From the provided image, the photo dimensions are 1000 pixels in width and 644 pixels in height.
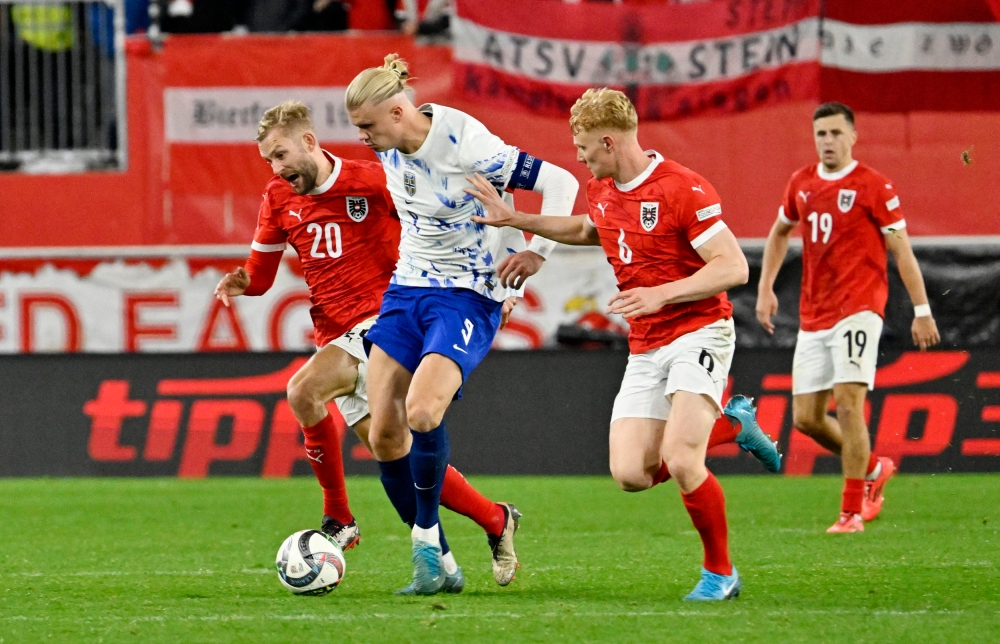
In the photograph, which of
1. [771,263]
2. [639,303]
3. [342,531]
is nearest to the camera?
[639,303]

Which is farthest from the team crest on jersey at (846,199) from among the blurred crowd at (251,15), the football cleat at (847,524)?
the blurred crowd at (251,15)

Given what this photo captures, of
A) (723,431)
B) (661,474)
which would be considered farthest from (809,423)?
(661,474)

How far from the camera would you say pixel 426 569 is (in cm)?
539

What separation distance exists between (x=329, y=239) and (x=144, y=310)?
529 cm

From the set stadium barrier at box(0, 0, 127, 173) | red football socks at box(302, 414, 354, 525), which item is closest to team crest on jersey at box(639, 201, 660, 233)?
red football socks at box(302, 414, 354, 525)

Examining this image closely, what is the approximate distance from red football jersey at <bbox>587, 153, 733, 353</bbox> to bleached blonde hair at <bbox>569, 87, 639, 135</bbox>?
9.9 inches

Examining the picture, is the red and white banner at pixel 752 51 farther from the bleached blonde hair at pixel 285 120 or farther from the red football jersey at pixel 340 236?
the bleached blonde hair at pixel 285 120

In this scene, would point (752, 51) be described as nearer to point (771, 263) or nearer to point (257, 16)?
point (771, 263)

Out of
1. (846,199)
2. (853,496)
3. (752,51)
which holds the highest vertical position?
(752,51)

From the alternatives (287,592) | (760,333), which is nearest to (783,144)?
(760,333)

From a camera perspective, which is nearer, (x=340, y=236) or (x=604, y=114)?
(x=604, y=114)

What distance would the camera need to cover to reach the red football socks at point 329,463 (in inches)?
266

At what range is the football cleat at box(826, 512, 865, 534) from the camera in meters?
7.33

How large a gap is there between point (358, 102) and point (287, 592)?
188 centimetres
